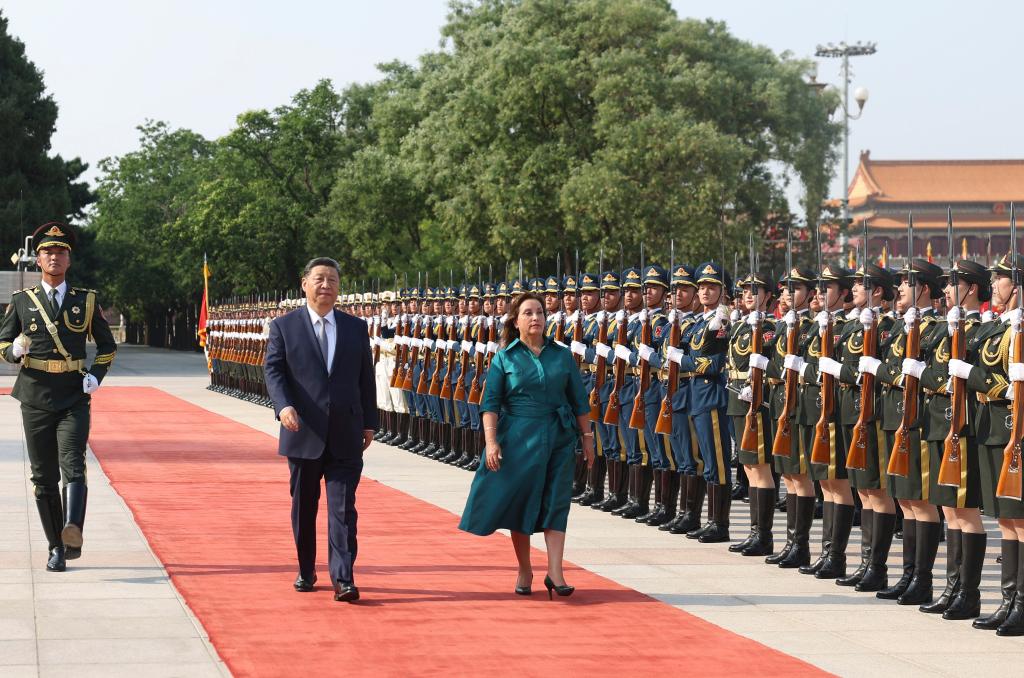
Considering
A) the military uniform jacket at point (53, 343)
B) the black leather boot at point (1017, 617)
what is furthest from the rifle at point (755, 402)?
the military uniform jacket at point (53, 343)

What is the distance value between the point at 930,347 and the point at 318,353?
3.03 meters

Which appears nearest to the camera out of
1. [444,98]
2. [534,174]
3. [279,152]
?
[534,174]

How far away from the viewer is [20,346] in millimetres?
9141

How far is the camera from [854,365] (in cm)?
880

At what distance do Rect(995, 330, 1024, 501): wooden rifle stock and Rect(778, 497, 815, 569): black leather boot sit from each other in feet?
7.68

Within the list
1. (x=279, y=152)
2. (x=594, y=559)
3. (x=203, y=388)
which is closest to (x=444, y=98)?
(x=203, y=388)

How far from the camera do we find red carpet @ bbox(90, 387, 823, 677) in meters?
6.72

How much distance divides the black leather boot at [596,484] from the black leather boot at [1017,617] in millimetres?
5632

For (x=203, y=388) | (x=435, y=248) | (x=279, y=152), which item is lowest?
(x=203, y=388)

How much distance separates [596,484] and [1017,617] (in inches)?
227

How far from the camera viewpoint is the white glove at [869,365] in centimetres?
845

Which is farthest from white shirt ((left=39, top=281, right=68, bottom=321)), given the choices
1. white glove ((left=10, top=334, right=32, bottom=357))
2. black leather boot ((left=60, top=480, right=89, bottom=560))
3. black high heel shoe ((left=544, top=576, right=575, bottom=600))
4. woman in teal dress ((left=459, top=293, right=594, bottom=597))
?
black high heel shoe ((left=544, top=576, right=575, bottom=600))

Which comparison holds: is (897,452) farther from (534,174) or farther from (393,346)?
(534,174)

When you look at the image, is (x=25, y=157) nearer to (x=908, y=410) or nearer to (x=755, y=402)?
(x=755, y=402)
